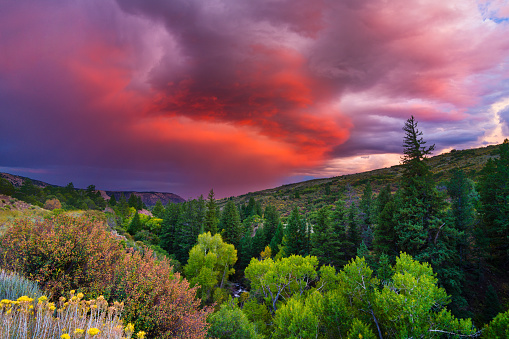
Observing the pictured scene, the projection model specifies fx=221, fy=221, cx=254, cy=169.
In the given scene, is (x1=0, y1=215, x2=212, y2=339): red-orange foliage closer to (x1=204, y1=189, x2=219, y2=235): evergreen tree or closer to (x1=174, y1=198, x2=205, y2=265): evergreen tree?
(x1=174, y1=198, x2=205, y2=265): evergreen tree

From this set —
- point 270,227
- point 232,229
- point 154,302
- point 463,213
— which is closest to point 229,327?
point 154,302

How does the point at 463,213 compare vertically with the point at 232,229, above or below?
above

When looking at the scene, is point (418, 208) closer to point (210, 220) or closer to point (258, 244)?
point (258, 244)

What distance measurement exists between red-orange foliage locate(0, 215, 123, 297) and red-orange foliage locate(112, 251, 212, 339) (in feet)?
2.50

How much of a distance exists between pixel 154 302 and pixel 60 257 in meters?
3.88

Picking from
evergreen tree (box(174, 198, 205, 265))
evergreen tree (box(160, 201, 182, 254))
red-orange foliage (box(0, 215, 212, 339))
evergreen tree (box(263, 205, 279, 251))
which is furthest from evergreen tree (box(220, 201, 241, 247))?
red-orange foliage (box(0, 215, 212, 339))

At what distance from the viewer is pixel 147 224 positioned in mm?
58875

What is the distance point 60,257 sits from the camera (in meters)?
8.13

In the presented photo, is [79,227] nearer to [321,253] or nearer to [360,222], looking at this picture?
[321,253]

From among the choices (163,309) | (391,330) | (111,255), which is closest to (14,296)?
(111,255)

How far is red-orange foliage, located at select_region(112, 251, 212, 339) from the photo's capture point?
725 cm

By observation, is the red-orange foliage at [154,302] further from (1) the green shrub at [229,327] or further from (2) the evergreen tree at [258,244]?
(2) the evergreen tree at [258,244]

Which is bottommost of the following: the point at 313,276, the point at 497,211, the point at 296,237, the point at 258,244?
the point at 258,244

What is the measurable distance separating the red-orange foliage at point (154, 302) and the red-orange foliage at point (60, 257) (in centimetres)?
76
